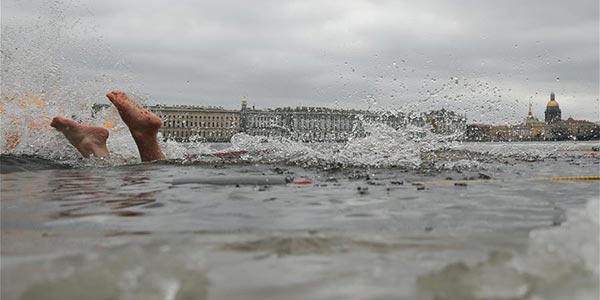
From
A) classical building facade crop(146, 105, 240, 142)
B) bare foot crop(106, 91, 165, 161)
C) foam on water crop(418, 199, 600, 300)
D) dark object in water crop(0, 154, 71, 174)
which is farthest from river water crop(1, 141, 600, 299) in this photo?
classical building facade crop(146, 105, 240, 142)

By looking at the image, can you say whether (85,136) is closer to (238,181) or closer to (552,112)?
(238,181)

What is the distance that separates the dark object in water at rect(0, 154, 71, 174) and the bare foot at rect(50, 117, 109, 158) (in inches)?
30.1

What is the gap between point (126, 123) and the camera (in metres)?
12.5

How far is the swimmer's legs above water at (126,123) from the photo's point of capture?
1216cm

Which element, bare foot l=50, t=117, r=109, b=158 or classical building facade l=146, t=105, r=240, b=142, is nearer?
bare foot l=50, t=117, r=109, b=158

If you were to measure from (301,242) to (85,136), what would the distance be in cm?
1059

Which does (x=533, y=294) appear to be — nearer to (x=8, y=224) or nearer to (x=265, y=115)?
(x=8, y=224)

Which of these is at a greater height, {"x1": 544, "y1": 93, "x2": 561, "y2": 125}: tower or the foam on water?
{"x1": 544, "y1": 93, "x2": 561, "y2": 125}: tower

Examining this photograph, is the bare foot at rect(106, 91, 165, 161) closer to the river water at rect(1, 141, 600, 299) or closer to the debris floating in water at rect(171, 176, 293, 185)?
the debris floating in water at rect(171, 176, 293, 185)

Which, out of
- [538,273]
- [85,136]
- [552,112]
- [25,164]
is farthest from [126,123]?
[552,112]

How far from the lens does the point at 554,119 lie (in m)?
182

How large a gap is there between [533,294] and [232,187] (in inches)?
228

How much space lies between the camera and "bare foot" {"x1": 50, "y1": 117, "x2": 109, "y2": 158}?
41.3 ft

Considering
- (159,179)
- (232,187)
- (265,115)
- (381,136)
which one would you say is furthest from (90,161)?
(265,115)
